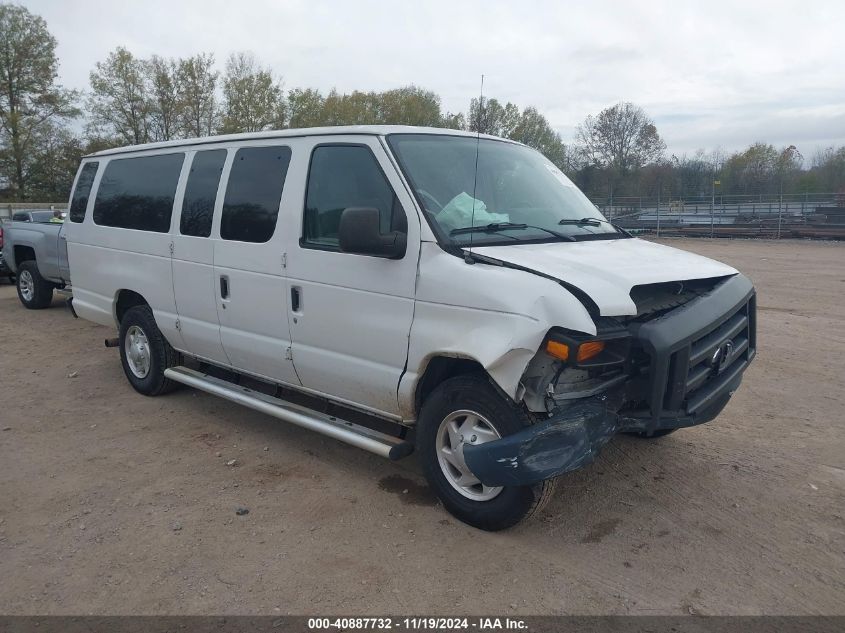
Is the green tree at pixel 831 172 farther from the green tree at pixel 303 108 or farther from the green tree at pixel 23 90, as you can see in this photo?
the green tree at pixel 23 90

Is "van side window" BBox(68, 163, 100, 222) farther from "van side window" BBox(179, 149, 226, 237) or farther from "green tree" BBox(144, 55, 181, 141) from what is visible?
"green tree" BBox(144, 55, 181, 141)

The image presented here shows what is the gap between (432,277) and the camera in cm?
363

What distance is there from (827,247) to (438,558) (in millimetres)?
25163

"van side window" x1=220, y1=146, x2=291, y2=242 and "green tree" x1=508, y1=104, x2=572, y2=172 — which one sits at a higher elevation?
"green tree" x1=508, y1=104, x2=572, y2=172

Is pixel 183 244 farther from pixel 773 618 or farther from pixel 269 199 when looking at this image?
pixel 773 618

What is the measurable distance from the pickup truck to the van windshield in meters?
8.07

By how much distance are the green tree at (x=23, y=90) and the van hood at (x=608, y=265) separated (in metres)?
44.0

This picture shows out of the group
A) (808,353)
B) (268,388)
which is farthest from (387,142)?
(808,353)

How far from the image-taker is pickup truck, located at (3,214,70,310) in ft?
34.0

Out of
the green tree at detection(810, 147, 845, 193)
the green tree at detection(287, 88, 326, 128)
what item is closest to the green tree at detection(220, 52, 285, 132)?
the green tree at detection(287, 88, 326, 128)

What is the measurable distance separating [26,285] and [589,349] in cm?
1103

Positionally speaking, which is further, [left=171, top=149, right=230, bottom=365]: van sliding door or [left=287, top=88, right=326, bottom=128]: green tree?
[left=287, top=88, right=326, bottom=128]: green tree

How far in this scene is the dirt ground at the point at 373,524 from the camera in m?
3.14

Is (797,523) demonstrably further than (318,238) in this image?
No
